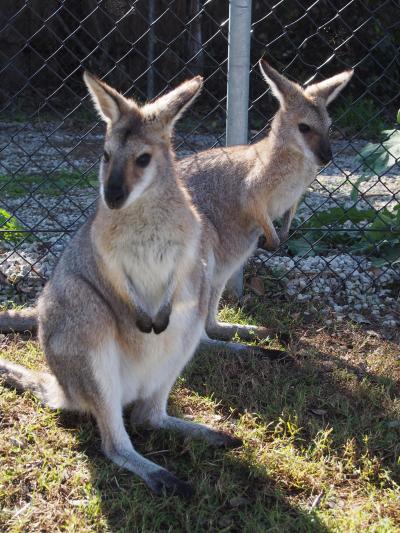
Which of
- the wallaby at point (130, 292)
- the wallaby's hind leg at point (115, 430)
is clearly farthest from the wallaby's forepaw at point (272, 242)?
the wallaby's hind leg at point (115, 430)

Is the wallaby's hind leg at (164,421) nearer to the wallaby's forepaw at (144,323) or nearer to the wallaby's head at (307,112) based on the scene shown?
the wallaby's forepaw at (144,323)

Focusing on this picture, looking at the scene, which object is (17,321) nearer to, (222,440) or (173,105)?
(222,440)

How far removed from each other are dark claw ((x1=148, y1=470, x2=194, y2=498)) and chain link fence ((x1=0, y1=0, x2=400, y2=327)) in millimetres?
1889

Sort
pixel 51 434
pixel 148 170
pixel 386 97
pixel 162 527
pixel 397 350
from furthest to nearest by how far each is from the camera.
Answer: pixel 386 97
pixel 397 350
pixel 51 434
pixel 148 170
pixel 162 527

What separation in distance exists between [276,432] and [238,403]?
29 centimetres

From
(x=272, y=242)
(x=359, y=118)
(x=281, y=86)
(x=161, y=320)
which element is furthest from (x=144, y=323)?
(x=359, y=118)

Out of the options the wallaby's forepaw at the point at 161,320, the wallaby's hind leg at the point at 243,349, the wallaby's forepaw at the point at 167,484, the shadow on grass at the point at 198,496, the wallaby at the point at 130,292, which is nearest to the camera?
the shadow on grass at the point at 198,496

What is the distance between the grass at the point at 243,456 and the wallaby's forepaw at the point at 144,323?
482mm

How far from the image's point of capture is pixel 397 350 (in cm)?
388

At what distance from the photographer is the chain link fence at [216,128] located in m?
4.50

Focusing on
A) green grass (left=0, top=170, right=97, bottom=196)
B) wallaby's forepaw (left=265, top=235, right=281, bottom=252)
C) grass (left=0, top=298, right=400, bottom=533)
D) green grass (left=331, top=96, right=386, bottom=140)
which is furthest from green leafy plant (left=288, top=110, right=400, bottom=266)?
green grass (left=331, top=96, right=386, bottom=140)

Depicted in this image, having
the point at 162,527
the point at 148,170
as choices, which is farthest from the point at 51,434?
the point at 148,170

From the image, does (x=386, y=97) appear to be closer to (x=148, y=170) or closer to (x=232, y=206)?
(x=232, y=206)

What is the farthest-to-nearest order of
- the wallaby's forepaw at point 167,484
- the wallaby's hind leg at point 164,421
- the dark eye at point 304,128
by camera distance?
the dark eye at point 304,128, the wallaby's hind leg at point 164,421, the wallaby's forepaw at point 167,484
